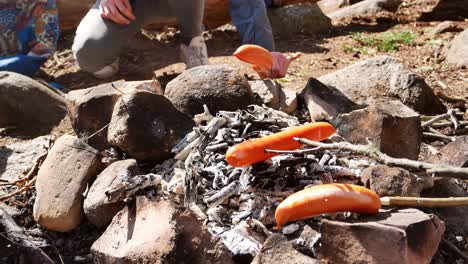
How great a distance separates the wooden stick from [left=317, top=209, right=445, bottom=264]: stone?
3.4 inches

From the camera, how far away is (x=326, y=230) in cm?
193

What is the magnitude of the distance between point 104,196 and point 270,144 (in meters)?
0.67

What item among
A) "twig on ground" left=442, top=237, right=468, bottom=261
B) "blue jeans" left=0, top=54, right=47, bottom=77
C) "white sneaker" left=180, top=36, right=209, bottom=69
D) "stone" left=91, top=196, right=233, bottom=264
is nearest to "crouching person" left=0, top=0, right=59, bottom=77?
"blue jeans" left=0, top=54, right=47, bottom=77

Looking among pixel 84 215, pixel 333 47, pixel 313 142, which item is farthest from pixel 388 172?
pixel 333 47

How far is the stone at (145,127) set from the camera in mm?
2545

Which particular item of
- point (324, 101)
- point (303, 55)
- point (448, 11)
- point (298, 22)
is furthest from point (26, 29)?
point (448, 11)

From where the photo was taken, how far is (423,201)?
80.2 inches

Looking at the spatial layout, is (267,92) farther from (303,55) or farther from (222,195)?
(303,55)

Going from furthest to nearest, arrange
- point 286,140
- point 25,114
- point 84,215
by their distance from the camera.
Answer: point 25,114, point 84,215, point 286,140

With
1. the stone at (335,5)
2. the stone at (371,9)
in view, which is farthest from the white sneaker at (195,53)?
the stone at (335,5)

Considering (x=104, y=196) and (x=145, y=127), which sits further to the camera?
(x=145, y=127)

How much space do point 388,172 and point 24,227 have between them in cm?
148

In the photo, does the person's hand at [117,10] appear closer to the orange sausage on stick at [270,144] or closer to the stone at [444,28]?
the orange sausage on stick at [270,144]

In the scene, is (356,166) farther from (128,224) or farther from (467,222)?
(128,224)
